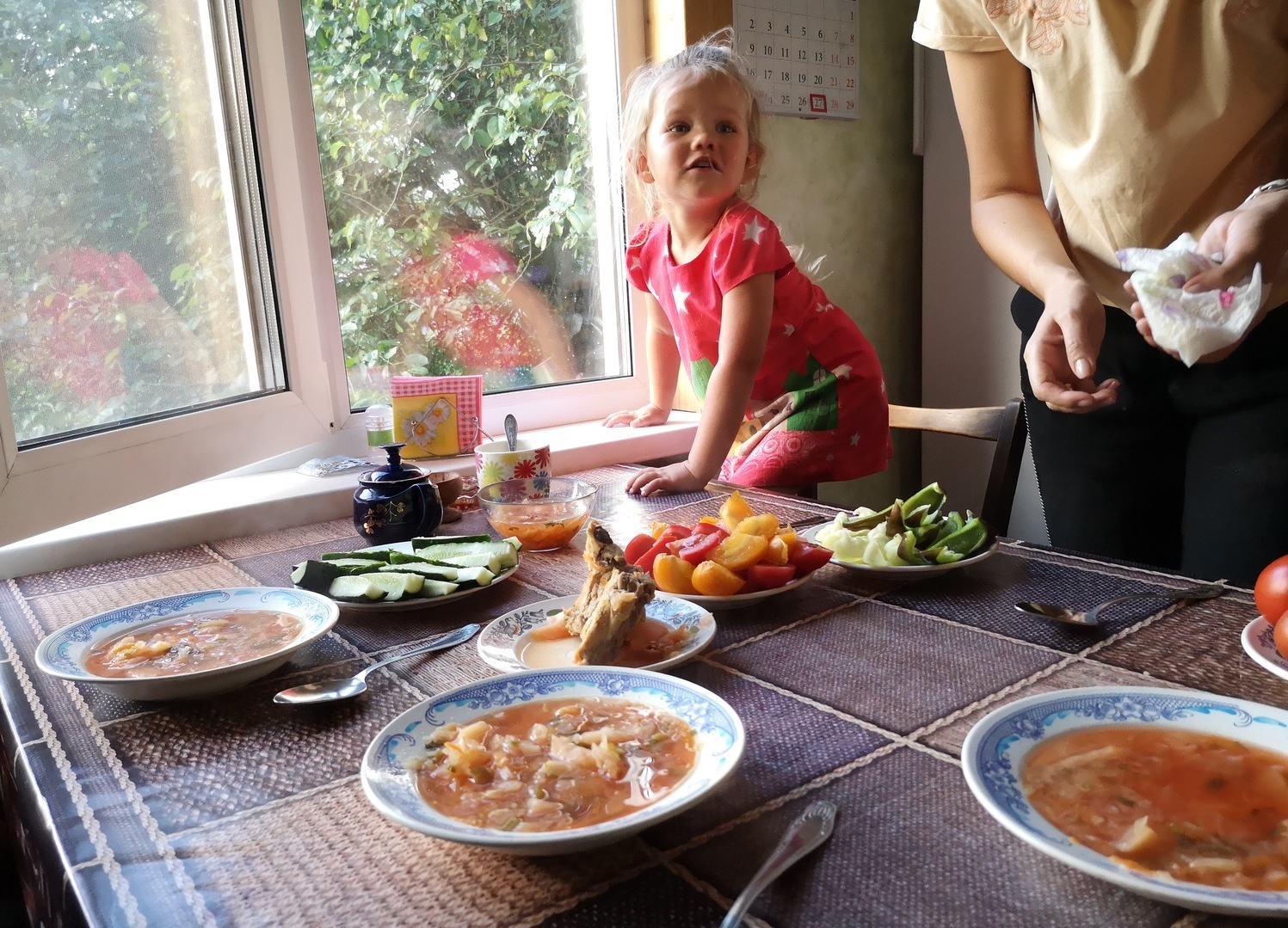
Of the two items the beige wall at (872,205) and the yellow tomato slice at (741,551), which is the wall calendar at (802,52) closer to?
the beige wall at (872,205)

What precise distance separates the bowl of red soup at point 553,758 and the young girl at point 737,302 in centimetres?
101

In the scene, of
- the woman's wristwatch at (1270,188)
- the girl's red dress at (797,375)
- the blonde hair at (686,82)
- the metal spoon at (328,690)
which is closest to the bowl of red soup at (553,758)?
the metal spoon at (328,690)

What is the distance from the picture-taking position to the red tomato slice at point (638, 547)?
102 centimetres

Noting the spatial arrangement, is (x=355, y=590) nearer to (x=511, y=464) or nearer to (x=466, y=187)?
(x=511, y=464)

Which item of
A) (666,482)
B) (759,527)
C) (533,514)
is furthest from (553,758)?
(666,482)

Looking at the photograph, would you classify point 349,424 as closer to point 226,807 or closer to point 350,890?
point 226,807

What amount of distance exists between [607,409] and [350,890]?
1.89 metres

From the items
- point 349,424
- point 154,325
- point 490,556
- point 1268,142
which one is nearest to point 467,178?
point 349,424

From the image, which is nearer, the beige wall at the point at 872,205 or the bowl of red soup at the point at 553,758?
the bowl of red soup at the point at 553,758

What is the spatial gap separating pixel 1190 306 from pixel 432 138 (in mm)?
1558

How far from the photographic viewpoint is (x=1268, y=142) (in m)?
1.11

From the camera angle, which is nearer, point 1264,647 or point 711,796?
point 711,796

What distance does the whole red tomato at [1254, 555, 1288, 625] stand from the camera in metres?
0.75

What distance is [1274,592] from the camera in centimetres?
76
